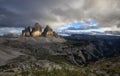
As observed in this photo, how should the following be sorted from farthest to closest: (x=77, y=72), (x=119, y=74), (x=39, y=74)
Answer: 1. (x=119, y=74)
2. (x=77, y=72)
3. (x=39, y=74)

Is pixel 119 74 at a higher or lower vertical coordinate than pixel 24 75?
lower

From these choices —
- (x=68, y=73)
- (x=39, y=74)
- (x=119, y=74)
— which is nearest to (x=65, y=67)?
(x=68, y=73)

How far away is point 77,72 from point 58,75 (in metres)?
2.50

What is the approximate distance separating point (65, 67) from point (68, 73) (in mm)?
752

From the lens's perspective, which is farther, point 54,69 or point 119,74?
point 119,74

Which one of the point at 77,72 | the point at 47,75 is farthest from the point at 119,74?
the point at 47,75

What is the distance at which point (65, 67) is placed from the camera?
Answer: 73.2ft

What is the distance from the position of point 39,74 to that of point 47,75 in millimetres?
653

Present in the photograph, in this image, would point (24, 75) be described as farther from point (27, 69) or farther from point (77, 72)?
point (77, 72)

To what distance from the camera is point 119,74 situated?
45.2m

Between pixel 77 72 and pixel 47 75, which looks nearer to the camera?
pixel 47 75

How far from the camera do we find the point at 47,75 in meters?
21.1

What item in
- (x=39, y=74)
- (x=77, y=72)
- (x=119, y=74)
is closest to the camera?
(x=39, y=74)

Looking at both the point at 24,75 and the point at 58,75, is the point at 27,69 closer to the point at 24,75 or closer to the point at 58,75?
the point at 24,75
